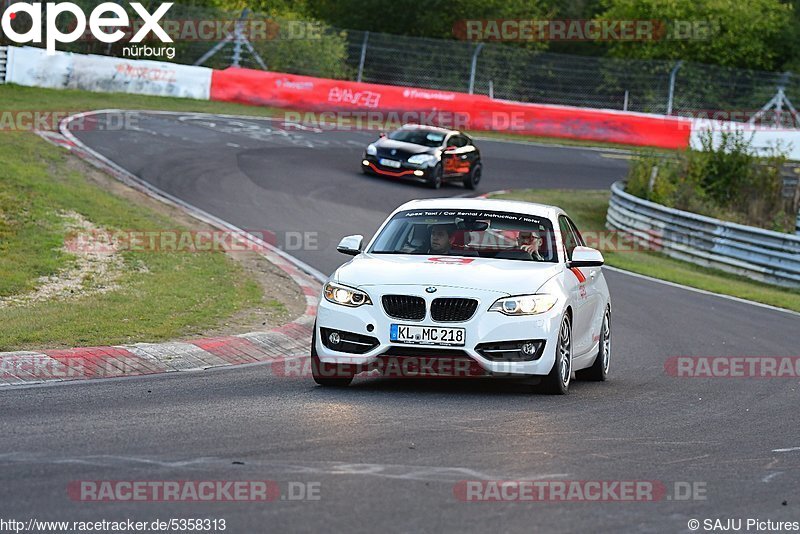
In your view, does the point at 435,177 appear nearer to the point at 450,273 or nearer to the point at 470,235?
the point at 470,235

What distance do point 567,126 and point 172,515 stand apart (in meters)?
37.7

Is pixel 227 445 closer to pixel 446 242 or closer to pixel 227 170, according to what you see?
pixel 446 242

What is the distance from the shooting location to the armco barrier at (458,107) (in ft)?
133

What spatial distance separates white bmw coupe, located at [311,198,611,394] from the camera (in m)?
9.41

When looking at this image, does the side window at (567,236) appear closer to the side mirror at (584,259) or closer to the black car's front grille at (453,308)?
the side mirror at (584,259)

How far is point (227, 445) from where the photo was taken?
7234 millimetres

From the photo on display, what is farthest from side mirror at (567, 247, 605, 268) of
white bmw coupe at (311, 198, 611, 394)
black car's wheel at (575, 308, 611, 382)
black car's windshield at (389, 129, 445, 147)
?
black car's windshield at (389, 129, 445, 147)

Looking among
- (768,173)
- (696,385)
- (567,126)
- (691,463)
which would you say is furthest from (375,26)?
(691,463)
